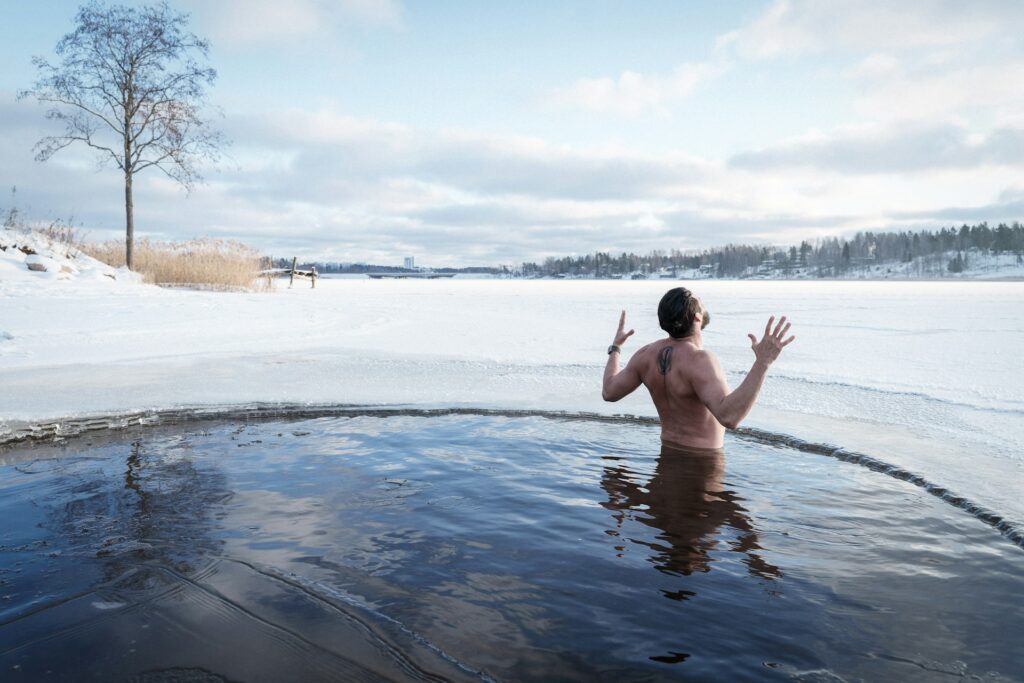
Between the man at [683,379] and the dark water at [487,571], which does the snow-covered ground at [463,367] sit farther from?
the man at [683,379]

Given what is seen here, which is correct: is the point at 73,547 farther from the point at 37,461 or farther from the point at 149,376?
the point at 149,376

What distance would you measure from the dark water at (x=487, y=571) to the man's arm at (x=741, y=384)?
0.53 metres

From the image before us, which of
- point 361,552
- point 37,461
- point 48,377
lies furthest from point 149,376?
point 361,552

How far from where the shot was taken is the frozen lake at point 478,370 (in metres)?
5.12

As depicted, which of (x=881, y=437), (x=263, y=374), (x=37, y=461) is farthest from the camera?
(x=263, y=374)

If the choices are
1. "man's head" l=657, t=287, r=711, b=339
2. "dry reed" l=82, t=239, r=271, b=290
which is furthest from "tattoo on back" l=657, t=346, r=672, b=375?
"dry reed" l=82, t=239, r=271, b=290

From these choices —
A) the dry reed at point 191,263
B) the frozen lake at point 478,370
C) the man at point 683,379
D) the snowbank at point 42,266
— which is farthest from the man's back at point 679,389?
the dry reed at point 191,263

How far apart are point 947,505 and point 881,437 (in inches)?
59.7

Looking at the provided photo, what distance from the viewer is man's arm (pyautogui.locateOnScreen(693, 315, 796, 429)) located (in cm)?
313

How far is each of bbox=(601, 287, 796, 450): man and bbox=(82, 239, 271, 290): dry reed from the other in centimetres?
1823

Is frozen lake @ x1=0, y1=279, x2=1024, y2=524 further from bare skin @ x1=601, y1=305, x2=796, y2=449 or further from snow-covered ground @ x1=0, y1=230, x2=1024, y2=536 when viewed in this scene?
bare skin @ x1=601, y1=305, x2=796, y2=449

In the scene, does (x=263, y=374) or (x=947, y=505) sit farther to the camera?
(x=263, y=374)

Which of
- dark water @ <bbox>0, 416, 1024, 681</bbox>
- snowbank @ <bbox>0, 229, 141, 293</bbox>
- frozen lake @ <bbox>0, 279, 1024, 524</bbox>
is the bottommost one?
dark water @ <bbox>0, 416, 1024, 681</bbox>

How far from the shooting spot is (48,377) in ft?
22.3
